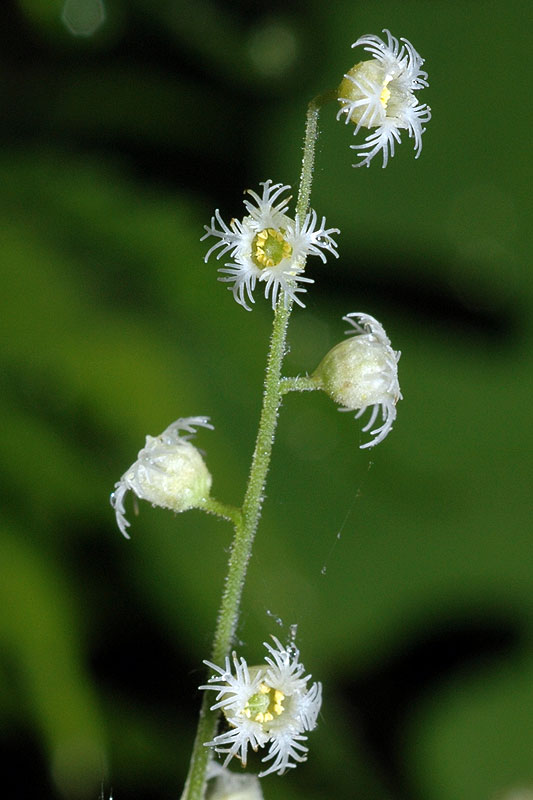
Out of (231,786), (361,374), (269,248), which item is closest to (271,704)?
(231,786)

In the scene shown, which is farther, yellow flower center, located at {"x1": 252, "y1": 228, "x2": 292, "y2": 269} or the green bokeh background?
the green bokeh background

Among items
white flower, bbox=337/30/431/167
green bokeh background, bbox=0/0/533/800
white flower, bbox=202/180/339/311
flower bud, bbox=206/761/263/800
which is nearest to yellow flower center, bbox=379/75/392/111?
white flower, bbox=337/30/431/167

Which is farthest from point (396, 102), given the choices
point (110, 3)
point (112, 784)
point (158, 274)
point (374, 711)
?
point (110, 3)

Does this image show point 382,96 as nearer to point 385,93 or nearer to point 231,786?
point 385,93

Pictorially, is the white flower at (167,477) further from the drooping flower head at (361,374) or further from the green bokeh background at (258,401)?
the green bokeh background at (258,401)

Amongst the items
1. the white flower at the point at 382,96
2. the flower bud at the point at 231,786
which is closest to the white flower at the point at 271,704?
the flower bud at the point at 231,786

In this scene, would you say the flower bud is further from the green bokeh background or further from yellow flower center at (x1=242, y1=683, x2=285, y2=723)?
the green bokeh background
